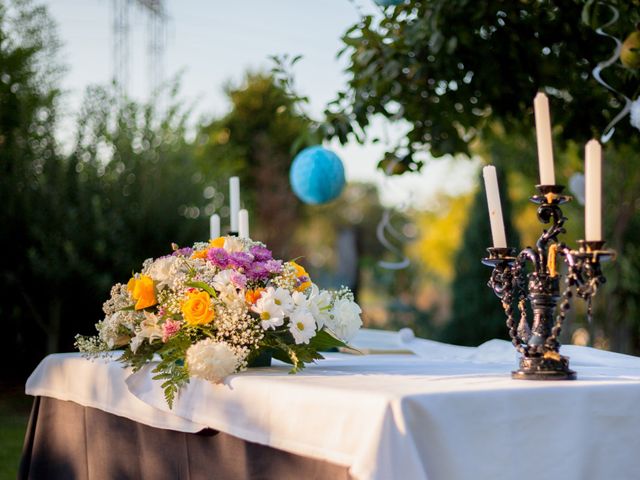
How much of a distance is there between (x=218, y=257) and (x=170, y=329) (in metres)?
0.26

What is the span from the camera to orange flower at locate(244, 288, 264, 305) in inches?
98.7

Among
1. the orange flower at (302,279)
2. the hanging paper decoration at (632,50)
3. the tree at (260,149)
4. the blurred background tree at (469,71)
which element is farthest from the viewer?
the tree at (260,149)

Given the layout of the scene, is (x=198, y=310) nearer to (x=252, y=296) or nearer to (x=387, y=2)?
(x=252, y=296)

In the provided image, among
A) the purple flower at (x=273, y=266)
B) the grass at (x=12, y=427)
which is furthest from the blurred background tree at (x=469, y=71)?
the grass at (x=12, y=427)

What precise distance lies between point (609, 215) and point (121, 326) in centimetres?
1055

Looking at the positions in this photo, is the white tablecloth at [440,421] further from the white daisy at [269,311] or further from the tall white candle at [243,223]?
the tall white candle at [243,223]

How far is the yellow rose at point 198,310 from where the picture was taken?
2.44 metres

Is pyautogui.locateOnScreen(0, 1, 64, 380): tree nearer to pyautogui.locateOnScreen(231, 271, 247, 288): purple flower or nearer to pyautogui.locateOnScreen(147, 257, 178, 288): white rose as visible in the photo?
pyautogui.locateOnScreen(147, 257, 178, 288): white rose

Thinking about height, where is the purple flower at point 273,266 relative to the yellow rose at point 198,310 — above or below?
above

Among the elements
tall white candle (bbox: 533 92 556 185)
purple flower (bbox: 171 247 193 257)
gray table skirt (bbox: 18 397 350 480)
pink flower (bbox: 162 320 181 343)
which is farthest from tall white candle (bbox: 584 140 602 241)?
purple flower (bbox: 171 247 193 257)

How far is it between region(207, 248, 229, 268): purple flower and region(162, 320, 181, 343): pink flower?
223 millimetres

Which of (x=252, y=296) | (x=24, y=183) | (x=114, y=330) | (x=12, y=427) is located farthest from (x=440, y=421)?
(x=24, y=183)

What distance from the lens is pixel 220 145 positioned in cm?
1802

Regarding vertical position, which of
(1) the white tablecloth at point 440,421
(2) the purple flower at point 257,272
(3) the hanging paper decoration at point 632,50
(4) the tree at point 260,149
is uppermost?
(4) the tree at point 260,149
